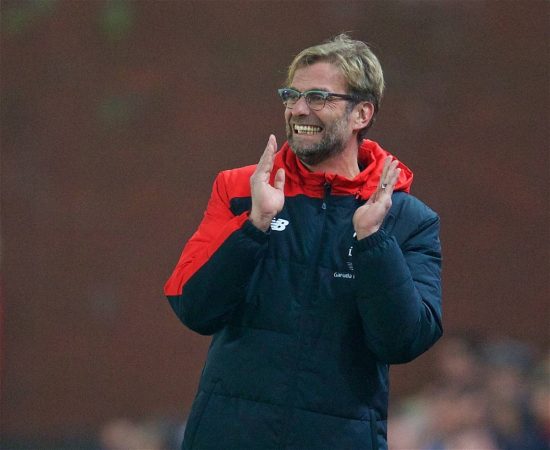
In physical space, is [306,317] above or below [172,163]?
above

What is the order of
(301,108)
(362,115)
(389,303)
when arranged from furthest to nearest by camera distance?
1. (362,115)
2. (301,108)
3. (389,303)

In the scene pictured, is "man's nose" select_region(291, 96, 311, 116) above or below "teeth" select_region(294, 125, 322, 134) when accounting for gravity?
above

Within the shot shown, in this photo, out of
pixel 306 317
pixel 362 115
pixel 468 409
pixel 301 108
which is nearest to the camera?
pixel 306 317

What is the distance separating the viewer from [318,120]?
268cm

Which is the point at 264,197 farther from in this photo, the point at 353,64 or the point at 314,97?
the point at 353,64

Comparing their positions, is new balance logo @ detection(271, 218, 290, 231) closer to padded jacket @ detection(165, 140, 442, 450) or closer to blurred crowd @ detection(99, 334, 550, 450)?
padded jacket @ detection(165, 140, 442, 450)

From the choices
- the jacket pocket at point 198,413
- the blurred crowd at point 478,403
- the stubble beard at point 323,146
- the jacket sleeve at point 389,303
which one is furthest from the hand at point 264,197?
the blurred crowd at point 478,403

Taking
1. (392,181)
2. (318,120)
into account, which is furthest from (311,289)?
(318,120)

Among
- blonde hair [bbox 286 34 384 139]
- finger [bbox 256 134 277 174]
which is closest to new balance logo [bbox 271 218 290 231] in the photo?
finger [bbox 256 134 277 174]

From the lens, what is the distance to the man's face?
8.77 feet

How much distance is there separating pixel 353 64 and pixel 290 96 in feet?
0.62

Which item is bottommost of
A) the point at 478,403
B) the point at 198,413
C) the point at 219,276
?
the point at 478,403

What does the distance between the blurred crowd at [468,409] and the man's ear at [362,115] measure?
211cm

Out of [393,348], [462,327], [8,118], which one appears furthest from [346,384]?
[8,118]
